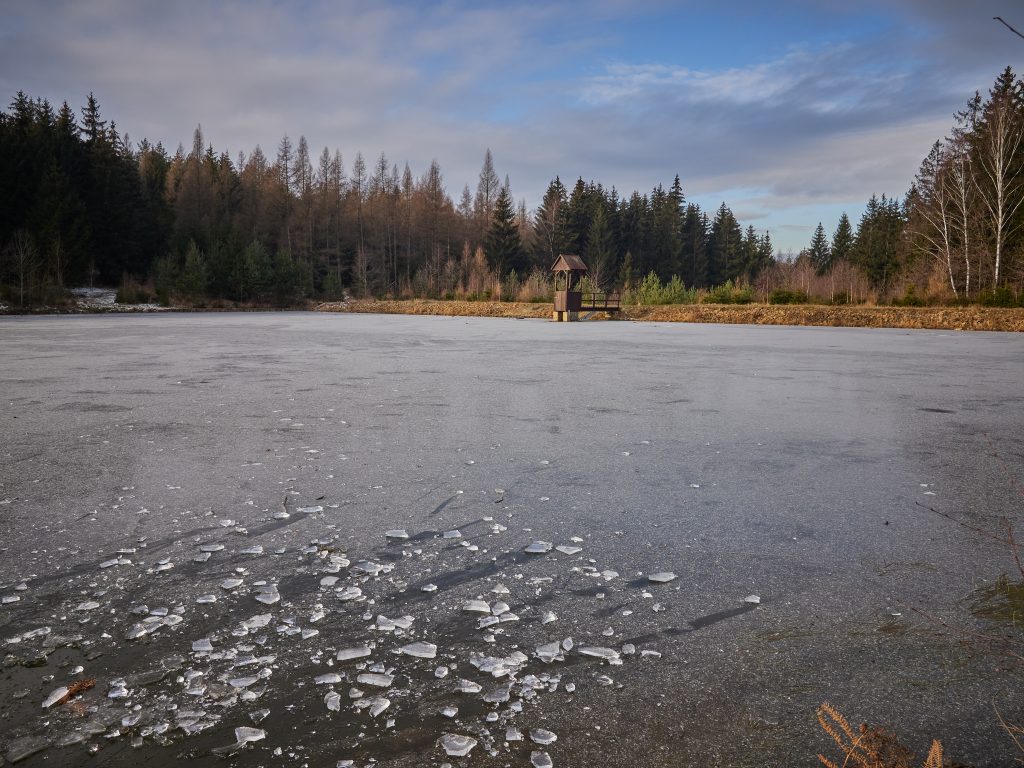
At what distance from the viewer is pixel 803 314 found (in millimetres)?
23359

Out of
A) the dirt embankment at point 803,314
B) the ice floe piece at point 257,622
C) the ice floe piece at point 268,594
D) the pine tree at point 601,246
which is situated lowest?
the ice floe piece at point 257,622

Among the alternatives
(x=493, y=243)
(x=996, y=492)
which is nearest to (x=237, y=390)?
(x=996, y=492)

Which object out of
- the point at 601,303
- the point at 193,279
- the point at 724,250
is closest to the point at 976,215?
the point at 601,303

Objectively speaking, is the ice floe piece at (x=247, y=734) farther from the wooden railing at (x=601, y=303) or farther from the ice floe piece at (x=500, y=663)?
the wooden railing at (x=601, y=303)

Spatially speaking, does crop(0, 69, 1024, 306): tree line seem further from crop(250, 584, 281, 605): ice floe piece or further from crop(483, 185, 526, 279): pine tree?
crop(250, 584, 281, 605): ice floe piece

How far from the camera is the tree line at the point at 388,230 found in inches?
1047

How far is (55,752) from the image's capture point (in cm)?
146

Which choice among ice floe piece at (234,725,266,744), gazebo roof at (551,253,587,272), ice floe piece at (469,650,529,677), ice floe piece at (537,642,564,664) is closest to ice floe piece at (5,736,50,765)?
ice floe piece at (234,725,266,744)

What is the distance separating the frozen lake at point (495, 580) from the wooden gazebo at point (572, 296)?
19.8 m

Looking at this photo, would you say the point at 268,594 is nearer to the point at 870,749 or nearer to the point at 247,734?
the point at 247,734

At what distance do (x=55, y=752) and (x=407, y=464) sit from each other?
2524mm

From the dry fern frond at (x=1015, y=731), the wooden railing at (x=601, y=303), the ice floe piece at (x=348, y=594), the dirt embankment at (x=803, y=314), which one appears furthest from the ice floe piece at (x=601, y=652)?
the wooden railing at (x=601, y=303)

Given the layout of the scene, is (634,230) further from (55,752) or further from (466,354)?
(55,752)

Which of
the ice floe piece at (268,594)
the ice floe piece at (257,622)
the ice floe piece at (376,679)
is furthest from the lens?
the ice floe piece at (268,594)
